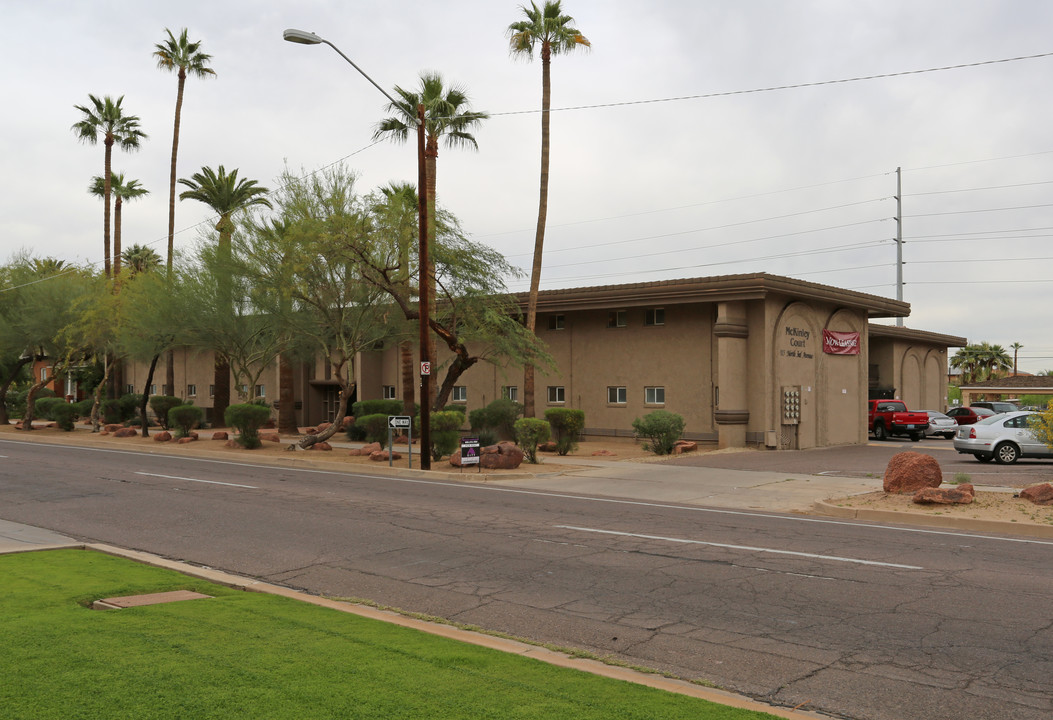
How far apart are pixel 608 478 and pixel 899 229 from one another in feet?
206

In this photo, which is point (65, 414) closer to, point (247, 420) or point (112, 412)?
point (112, 412)

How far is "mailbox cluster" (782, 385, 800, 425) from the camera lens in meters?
32.5

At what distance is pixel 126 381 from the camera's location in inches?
2416

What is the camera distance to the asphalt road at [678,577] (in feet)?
21.1

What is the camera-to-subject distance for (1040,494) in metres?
15.5

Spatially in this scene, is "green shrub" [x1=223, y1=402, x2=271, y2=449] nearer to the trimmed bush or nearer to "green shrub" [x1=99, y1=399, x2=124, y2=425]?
the trimmed bush

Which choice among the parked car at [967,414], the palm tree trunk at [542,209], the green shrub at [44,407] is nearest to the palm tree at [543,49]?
the palm tree trunk at [542,209]

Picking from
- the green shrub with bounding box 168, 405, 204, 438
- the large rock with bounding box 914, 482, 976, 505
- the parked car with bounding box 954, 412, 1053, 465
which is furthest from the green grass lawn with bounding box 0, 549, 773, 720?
the green shrub with bounding box 168, 405, 204, 438

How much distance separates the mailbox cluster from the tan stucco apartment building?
1.9 inches

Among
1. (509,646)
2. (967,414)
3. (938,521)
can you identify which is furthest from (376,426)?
(967,414)

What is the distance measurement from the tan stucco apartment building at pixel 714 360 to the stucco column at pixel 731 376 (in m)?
0.04

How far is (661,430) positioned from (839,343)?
38.0ft

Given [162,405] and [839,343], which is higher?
[839,343]

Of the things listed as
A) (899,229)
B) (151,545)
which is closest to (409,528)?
(151,545)
